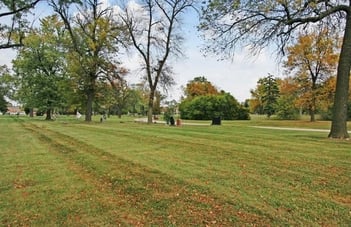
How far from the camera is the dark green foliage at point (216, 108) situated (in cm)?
4822

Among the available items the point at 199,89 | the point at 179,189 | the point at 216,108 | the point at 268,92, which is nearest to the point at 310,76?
the point at 216,108

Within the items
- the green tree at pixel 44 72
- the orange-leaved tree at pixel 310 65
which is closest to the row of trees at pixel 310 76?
the orange-leaved tree at pixel 310 65

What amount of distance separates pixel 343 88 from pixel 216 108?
36.2 metres

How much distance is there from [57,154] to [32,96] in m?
32.3

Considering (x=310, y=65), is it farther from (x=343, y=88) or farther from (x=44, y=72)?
(x=44, y=72)

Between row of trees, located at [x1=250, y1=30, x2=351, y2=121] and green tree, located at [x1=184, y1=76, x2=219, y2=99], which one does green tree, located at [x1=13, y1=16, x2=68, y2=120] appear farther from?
green tree, located at [x1=184, y1=76, x2=219, y2=99]

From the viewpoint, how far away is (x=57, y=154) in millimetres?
9367

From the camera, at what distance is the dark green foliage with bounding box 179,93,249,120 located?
1898 inches

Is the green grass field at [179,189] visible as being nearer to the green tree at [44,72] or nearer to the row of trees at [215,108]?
the green tree at [44,72]

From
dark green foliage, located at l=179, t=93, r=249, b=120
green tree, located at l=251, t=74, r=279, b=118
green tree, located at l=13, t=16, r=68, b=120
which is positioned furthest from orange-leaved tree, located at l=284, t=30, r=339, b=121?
green tree, located at l=13, t=16, r=68, b=120

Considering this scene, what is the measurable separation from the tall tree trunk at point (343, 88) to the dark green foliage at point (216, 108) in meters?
35.1

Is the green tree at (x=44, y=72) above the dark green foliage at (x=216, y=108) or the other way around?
above

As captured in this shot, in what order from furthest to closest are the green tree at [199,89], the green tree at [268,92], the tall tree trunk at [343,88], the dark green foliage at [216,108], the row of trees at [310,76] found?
the green tree at [199,89], the green tree at [268,92], the dark green foliage at [216,108], the row of trees at [310,76], the tall tree trunk at [343,88]

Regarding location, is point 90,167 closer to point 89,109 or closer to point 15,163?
point 15,163
